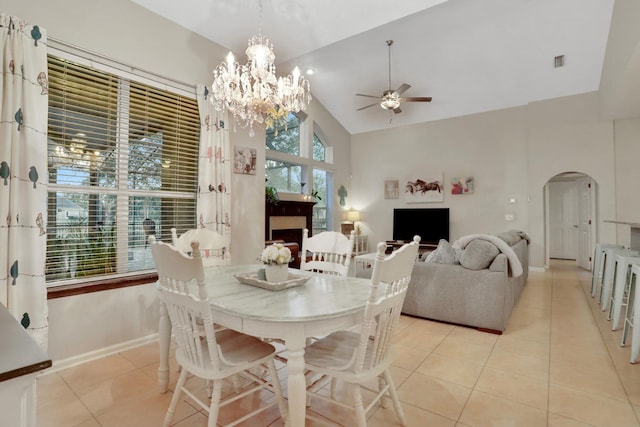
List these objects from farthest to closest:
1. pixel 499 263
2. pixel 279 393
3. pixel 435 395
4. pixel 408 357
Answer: pixel 499 263
pixel 408 357
pixel 435 395
pixel 279 393

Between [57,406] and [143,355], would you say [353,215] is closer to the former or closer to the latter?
[143,355]

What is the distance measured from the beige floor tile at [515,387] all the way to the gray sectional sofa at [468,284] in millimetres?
877

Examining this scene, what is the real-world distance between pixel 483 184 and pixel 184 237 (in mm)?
6225

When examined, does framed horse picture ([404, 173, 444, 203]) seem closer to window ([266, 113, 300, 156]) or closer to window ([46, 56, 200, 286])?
window ([266, 113, 300, 156])

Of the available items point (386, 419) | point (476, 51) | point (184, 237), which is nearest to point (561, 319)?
point (386, 419)

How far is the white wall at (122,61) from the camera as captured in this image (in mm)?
2408

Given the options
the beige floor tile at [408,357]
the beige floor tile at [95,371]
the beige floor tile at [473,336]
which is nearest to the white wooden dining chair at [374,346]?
the beige floor tile at [408,357]

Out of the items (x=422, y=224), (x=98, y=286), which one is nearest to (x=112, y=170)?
(x=98, y=286)

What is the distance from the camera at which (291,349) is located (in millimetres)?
1365

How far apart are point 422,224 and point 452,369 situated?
516cm

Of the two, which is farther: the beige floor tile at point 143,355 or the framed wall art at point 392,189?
the framed wall art at point 392,189

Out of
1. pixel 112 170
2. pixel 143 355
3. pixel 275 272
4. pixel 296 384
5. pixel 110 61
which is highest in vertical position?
pixel 110 61

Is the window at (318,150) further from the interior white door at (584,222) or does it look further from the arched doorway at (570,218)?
the interior white door at (584,222)

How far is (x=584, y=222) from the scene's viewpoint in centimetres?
701
